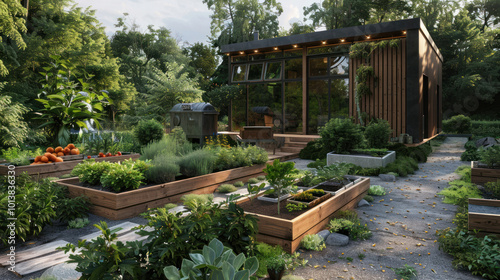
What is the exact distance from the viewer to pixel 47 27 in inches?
564

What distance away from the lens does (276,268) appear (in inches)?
101

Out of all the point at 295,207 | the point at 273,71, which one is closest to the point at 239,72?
the point at 273,71

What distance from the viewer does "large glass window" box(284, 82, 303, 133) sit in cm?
1281

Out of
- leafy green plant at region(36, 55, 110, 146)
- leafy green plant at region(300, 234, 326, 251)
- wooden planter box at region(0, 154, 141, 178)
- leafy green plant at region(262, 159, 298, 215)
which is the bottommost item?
leafy green plant at region(300, 234, 326, 251)

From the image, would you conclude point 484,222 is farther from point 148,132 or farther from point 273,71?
point 273,71

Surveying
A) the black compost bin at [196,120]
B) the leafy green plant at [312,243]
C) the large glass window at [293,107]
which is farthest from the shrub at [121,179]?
the large glass window at [293,107]

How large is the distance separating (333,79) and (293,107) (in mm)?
1928

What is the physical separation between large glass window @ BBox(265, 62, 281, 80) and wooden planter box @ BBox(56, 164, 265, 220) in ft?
28.0

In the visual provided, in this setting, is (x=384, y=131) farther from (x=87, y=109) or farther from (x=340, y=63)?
(x=87, y=109)

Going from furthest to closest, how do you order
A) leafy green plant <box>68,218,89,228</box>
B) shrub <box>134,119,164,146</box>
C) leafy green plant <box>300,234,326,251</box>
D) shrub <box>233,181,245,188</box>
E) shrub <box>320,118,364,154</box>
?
shrub <box>134,119,164,146</box>
shrub <box>320,118,364,154</box>
shrub <box>233,181,245,188</box>
leafy green plant <box>68,218,89,228</box>
leafy green plant <box>300,234,326,251</box>

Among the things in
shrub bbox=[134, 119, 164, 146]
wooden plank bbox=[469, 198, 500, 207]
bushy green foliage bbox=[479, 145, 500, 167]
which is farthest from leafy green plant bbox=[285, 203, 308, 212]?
shrub bbox=[134, 119, 164, 146]

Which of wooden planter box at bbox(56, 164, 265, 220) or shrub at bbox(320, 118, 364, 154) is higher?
shrub at bbox(320, 118, 364, 154)

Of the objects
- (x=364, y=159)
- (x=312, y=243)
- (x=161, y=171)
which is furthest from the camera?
(x=364, y=159)

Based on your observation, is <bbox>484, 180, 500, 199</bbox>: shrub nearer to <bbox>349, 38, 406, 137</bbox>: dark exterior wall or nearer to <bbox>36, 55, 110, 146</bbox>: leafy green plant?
<bbox>349, 38, 406, 137</bbox>: dark exterior wall
